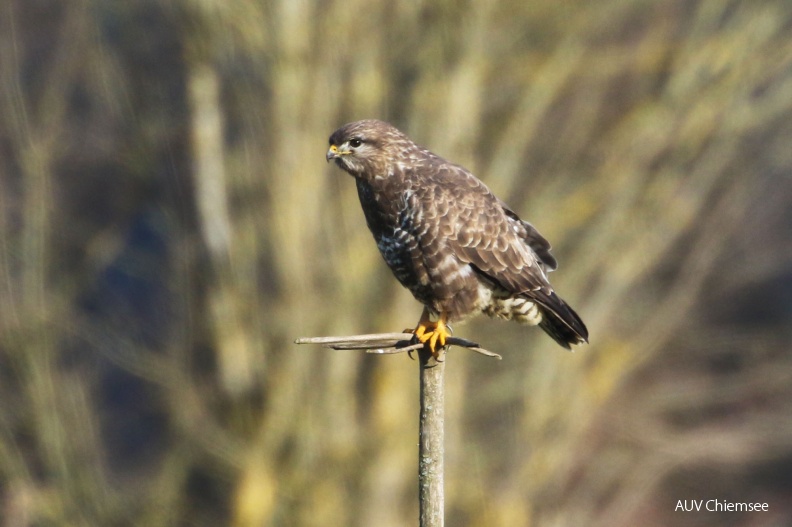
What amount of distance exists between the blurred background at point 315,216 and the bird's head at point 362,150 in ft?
15.9

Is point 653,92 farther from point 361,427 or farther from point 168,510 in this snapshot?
point 168,510

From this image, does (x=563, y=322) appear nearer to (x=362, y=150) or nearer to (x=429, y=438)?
(x=362, y=150)

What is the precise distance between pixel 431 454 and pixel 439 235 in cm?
148

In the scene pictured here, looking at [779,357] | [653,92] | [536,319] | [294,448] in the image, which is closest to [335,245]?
[294,448]

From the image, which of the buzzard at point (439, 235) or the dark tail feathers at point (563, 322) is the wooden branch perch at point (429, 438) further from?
the dark tail feathers at point (563, 322)

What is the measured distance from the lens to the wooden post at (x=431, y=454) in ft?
12.0

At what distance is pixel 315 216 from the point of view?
10.4 meters

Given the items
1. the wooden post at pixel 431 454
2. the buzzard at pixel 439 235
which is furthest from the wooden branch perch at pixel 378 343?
the buzzard at pixel 439 235

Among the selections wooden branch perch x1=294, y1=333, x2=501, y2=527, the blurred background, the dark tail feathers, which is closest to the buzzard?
the dark tail feathers

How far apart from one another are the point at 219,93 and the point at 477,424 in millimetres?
4628

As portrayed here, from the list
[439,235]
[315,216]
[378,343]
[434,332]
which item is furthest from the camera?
[315,216]

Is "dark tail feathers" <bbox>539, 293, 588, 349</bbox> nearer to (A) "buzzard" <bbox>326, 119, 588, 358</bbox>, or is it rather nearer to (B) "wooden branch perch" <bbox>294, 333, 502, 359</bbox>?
(A) "buzzard" <bbox>326, 119, 588, 358</bbox>

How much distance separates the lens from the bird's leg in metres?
4.43

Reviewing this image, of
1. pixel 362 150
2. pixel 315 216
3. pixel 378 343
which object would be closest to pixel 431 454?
pixel 378 343
